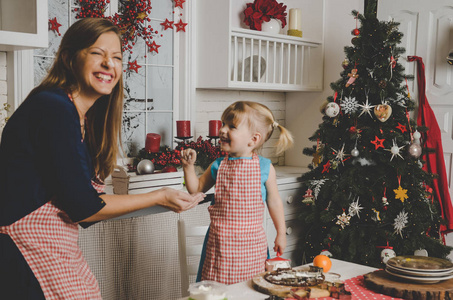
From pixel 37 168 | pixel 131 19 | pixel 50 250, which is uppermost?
pixel 131 19

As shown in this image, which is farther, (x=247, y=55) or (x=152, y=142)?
(x=247, y=55)

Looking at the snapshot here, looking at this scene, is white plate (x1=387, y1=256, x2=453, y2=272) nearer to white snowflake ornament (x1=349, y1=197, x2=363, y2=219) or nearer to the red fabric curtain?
white snowflake ornament (x1=349, y1=197, x2=363, y2=219)

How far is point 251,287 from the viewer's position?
1.54m

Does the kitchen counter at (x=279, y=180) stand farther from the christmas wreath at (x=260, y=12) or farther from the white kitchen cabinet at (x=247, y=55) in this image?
the christmas wreath at (x=260, y=12)

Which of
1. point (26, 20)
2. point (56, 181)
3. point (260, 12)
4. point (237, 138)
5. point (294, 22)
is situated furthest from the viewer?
point (294, 22)

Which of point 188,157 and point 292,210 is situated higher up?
point 188,157

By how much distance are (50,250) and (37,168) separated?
23cm

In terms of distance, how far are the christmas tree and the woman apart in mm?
1982

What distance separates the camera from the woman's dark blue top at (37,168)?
50.1 inches

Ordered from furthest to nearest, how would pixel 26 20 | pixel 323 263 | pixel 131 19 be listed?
1. pixel 131 19
2. pixel 26 20
3. pixel 323 263

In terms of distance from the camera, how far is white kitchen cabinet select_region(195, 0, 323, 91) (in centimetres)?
338

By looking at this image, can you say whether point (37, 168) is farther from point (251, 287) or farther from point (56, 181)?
point (251, 287)

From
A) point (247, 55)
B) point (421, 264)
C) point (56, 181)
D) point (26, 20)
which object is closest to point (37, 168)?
point (56, 181)

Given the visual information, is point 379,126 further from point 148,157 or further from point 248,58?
point 148,157
